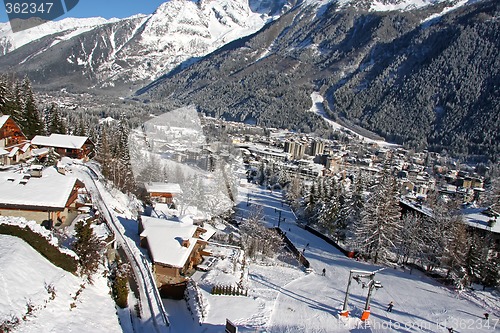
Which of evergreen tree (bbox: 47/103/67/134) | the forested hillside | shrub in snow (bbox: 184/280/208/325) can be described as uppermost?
the forested hillside

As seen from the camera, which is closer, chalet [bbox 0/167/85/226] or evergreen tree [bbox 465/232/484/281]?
chalet [bbox 0/167/85/226]

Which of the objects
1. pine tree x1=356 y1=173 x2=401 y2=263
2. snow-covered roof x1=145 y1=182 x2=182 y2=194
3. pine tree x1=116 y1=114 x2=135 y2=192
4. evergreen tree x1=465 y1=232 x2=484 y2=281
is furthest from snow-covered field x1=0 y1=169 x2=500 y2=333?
pine tree x1=116 y1=114 x2=135 y2=192

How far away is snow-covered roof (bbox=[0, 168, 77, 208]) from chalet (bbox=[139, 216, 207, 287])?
3.81 m

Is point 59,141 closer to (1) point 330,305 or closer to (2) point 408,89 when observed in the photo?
(1) point 330,305

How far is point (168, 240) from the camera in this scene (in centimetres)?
1681

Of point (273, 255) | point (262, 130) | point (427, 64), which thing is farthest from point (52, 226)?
point (427, 64)

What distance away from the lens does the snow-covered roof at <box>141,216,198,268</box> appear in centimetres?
1584

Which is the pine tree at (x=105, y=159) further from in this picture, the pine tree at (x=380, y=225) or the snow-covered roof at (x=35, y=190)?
the pine tree at (x=380, y=225)

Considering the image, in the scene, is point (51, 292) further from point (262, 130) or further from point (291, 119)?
point (291, 119)

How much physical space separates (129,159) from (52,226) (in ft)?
58.3

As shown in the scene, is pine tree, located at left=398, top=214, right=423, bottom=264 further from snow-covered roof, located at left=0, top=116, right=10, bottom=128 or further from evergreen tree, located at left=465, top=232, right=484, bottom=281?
snow-covered roof, located at left=0, top=116, right=10, bottom=128

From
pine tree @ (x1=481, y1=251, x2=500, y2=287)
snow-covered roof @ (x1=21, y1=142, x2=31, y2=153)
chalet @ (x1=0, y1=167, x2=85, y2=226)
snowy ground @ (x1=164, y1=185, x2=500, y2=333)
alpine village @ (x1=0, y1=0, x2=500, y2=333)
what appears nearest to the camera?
alpine village @ (x1=0, y1=0, x2=500, y2=333)

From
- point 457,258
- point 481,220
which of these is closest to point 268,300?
point 457,258

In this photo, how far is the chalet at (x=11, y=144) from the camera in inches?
1000
